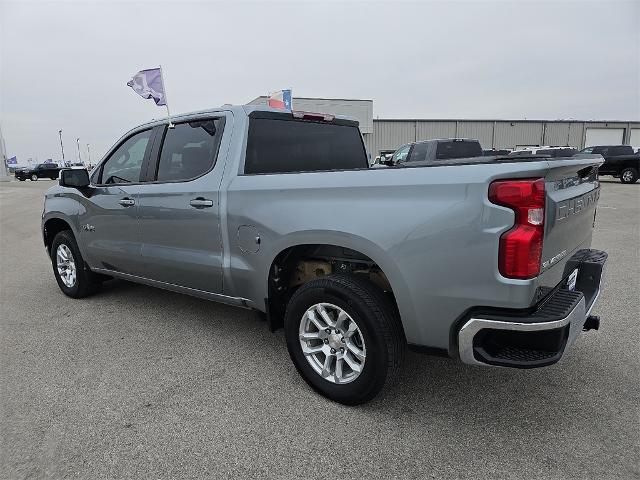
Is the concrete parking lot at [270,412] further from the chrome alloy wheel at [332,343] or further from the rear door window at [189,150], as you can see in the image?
the rear door window at [189,150]

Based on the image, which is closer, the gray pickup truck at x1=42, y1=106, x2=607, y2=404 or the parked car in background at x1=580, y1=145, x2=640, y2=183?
the gray pickup truck at x1=42, y1=106, x2=607, y2=404

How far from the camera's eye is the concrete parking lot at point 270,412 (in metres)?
2.22

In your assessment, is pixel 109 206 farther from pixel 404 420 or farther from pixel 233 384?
pixel 404 420

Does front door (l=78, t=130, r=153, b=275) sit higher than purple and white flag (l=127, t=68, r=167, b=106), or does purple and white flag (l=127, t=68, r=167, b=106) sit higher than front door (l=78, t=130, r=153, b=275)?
purple and white flag (l=127, t=68, r=167, b=106)

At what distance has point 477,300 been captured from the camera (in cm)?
210

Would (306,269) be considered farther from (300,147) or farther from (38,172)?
(38,172)

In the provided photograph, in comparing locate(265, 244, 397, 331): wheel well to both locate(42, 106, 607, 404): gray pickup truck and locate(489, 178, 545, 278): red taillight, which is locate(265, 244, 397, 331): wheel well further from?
locate(489, 178, 545, 278): red taillight

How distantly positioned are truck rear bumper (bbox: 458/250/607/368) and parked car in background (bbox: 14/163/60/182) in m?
45.7

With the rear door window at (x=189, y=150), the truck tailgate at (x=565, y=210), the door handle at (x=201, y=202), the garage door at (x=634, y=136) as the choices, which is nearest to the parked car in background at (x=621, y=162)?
the truck tailgate at (x=565, y=210)

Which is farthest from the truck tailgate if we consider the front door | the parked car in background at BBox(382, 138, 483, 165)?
the parked car in background at BBox(382, 138, 483, 165)

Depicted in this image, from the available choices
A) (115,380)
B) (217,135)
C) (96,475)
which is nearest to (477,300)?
(96,475)

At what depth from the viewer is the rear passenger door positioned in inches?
129

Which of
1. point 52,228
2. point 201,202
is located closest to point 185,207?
point 201,202

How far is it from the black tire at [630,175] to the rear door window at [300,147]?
2194 centimetres
